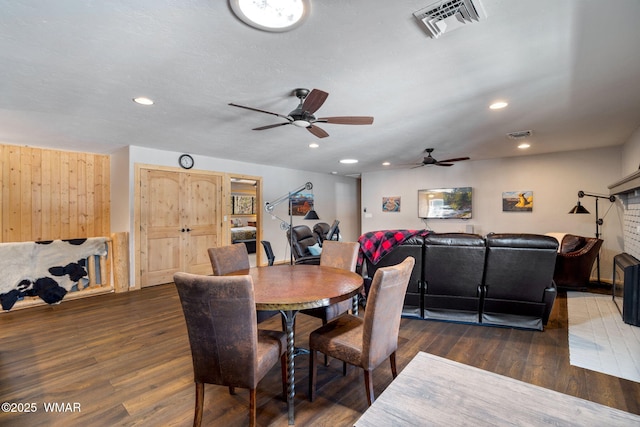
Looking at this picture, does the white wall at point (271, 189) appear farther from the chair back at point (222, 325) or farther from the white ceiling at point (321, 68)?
the chair back at point (222, 325)

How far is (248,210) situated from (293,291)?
5.46 meters

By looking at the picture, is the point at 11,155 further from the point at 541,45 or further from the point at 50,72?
the point at 541,45

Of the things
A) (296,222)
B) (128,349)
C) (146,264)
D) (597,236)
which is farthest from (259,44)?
(597,236)

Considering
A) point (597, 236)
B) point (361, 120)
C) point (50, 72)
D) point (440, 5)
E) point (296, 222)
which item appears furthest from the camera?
point (296, 222)

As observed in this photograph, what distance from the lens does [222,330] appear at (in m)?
1.49

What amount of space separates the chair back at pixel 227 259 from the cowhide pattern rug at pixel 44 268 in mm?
3084

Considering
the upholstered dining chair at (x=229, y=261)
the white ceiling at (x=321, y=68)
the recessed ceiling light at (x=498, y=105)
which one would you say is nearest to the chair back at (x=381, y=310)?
the upholstered dining chair at (x=229, y=261)

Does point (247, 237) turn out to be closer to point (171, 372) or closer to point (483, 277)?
point (171, 372)

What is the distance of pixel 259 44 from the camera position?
1.89 metres

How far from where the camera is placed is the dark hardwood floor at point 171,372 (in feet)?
5.97

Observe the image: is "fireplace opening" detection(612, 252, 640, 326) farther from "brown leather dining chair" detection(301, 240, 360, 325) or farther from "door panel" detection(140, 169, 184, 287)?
"door panel" detection(140, 169, 184, 287)

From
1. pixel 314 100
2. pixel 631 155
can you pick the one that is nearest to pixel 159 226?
pixel 314 100

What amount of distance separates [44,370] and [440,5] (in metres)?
3.86

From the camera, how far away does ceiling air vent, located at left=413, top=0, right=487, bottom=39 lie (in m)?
1.52
